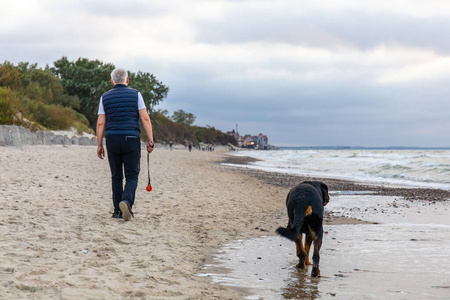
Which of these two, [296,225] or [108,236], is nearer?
[296,225]

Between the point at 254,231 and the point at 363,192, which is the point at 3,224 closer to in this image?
the point at 254,231

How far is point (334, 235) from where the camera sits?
6.33 metres

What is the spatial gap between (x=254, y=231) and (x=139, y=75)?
61613 millimetres

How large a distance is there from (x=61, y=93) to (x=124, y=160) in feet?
140

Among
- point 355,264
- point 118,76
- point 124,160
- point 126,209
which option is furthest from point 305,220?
point 118,76

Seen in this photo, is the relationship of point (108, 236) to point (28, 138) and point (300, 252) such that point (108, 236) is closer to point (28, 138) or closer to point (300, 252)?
point (300, 252)

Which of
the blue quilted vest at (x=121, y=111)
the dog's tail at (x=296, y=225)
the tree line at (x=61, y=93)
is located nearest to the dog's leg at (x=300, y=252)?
the dog's tail at (x=296, y=225)

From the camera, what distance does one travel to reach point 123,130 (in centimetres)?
585

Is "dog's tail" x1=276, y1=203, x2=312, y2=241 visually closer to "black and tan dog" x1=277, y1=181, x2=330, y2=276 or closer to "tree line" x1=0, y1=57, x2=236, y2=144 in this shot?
"black and tan dog" x1=277, y1=181, x2=330, y2=276

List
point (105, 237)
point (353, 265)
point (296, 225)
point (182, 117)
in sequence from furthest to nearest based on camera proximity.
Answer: point (182, 117) < point (105, 237) < point (353, 265) < point (296, 225)

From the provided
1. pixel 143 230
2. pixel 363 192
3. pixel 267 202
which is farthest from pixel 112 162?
pixel 363 192

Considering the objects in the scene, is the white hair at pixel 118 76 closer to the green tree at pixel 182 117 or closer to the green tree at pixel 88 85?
the green tree at pixel 88 85

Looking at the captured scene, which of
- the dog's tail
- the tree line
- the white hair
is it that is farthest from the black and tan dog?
the tree line

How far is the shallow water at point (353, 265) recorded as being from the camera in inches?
149
